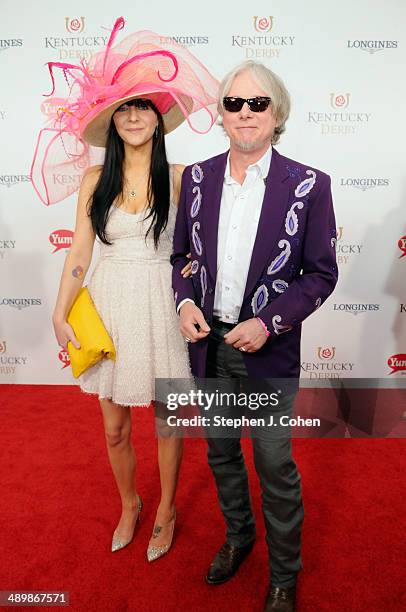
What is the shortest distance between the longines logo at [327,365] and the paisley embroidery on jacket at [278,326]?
2.31 m

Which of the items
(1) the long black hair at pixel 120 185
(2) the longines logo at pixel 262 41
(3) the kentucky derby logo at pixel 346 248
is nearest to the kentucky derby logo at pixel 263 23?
(2) the longines logo at pixel 262 41

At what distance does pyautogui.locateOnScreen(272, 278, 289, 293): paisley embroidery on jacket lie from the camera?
1540 millimetres

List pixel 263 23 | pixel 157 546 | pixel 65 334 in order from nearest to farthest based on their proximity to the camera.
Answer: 1. pixel 65 334
2. pixel 157 546
3. pixel 263 23

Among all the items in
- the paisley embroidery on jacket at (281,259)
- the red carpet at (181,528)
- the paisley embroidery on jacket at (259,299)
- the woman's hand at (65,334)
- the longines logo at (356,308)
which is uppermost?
the paisley embroidery on jacket at (281,259)

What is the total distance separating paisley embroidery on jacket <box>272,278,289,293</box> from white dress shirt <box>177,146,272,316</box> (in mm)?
96

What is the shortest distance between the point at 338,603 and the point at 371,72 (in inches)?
116

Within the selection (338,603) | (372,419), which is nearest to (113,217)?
(338,603)

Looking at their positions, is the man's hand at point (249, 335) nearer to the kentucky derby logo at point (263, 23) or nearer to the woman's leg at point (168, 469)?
the woman's leg at point (168, 469)

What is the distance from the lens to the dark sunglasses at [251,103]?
146 centimetres

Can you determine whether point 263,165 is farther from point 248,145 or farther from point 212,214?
point 212,214

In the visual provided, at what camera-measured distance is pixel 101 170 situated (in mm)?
1850

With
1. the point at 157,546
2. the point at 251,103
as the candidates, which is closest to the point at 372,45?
the point at 251,103

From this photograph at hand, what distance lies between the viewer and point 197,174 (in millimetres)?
1666

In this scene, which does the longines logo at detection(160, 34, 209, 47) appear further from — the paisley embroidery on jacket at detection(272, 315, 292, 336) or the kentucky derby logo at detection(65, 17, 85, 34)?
the paisley embroidery on jacket at detection(272, 315, 292, 336)
